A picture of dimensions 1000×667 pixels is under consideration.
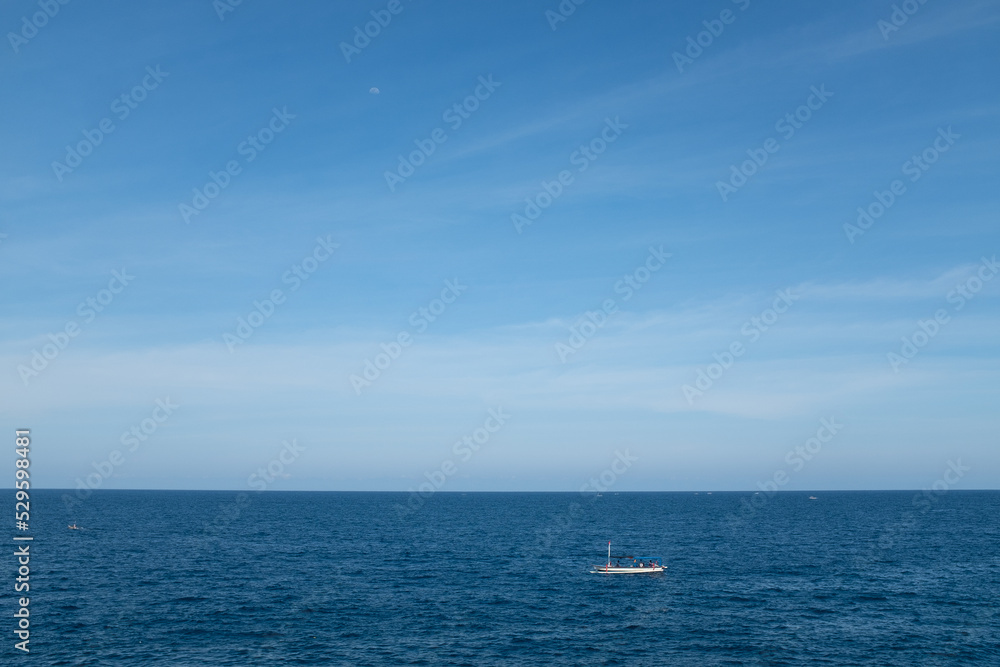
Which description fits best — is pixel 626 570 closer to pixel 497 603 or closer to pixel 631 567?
pixel 631 567

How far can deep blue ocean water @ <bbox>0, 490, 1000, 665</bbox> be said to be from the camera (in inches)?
2312

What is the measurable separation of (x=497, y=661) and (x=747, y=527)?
133m

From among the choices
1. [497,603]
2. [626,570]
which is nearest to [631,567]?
[626,570]

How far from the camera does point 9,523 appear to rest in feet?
560

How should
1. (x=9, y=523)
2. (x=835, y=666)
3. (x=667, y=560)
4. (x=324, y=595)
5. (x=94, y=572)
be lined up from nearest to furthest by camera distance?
(x=835, y=666), (x=324, y=595), (x=94, y=572), (x=667, y=560), (x=9, y=523)

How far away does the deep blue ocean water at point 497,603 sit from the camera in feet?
193

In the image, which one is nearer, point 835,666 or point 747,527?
point 835,666

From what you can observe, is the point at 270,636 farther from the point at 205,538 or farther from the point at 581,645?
the point at 205,538

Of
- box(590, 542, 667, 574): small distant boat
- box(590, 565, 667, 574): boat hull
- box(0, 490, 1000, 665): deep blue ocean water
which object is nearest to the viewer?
box(0, 490, 1000, 665): deep blue ocean water

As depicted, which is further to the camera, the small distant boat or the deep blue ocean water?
the small distant boat

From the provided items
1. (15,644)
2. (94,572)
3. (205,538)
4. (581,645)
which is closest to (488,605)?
(581,645)

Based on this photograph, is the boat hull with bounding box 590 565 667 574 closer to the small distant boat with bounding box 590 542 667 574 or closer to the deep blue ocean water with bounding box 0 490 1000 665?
the small distant boat with bounding box 590 542 667 574

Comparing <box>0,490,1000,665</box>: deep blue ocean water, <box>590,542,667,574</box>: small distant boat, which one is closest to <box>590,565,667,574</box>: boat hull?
<box>590,542,667,574</box>: small distant boat

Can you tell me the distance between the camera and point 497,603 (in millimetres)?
76500
